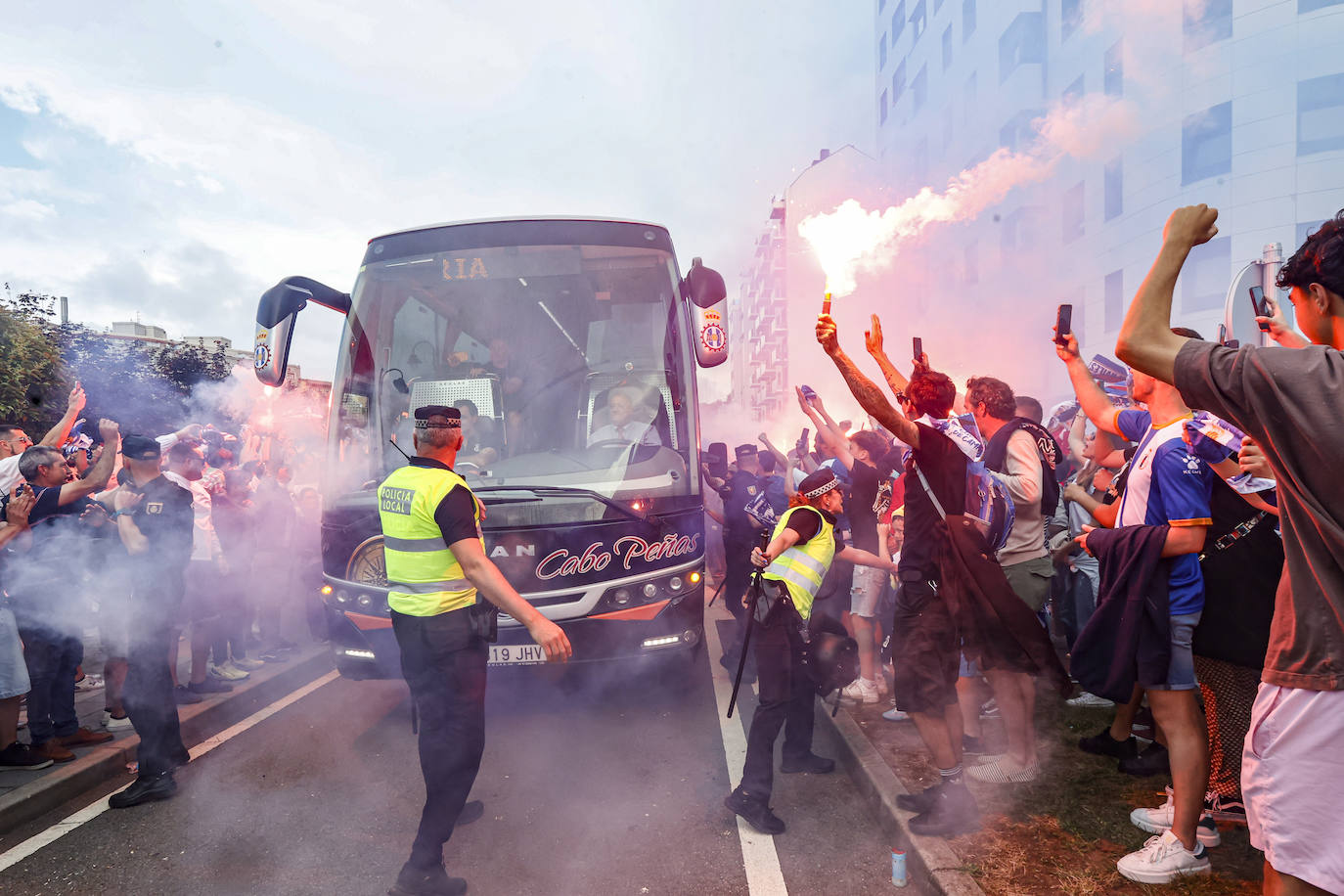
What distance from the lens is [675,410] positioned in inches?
217

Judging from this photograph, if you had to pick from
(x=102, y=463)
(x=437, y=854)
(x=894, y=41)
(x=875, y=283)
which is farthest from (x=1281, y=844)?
(x=894, y=41)

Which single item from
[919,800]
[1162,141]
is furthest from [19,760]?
[1162,141]

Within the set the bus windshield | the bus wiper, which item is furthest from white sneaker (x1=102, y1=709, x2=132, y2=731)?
the bus wiper

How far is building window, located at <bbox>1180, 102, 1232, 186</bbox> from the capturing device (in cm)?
1717

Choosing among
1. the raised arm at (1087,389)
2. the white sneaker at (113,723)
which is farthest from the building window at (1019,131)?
the white sneaker at (113,723)

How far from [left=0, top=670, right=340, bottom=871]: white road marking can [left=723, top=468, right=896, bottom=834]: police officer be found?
3.27 m

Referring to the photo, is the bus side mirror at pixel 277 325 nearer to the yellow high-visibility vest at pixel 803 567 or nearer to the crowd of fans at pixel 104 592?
the crowd of fans at pixel 104 592

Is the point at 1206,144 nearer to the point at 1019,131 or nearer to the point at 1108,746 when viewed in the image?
the point at 1019,131

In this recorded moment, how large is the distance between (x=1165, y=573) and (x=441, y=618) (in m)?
2.93

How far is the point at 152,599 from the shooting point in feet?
14.2

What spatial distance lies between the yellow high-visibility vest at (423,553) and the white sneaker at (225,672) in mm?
3946

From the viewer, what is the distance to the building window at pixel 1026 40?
21.1 metres

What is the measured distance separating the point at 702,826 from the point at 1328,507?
297cm

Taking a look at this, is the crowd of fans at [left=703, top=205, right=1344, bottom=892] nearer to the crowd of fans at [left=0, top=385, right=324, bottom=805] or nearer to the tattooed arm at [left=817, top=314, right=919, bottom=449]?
the tattooed arm at [left=817, top=314, right=919, bottom=449]
